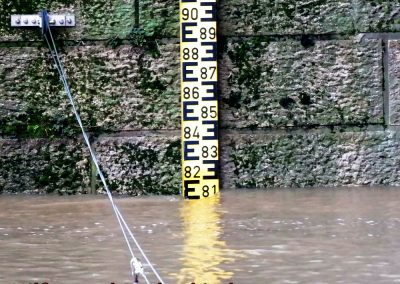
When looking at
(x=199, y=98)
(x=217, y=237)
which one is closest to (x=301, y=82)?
(x=199, y=98)

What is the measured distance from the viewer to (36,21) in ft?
13.2

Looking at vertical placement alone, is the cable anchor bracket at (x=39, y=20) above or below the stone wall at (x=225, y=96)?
above

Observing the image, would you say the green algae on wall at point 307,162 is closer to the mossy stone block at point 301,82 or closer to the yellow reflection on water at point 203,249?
the mossy stone block at point 301,82

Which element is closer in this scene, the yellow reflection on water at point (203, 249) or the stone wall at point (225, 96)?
the yellow reflection on water at point (203, 249)

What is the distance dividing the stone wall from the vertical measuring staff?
0.07 meters

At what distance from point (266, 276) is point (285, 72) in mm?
2174

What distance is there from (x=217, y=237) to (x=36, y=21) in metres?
1.86

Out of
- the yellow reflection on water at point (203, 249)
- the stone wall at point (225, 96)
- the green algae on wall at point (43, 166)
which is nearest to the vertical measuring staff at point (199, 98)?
the stone wall at point (225, 96)

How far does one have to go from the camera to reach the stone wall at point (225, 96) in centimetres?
402

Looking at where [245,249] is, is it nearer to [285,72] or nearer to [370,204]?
[370,204]

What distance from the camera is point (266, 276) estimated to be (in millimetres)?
2021

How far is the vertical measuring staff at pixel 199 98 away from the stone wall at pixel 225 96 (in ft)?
0.23

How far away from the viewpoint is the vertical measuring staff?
396 cm

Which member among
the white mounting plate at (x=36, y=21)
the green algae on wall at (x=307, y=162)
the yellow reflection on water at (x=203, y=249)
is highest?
the white mounting plate at (x=36, y=21)
